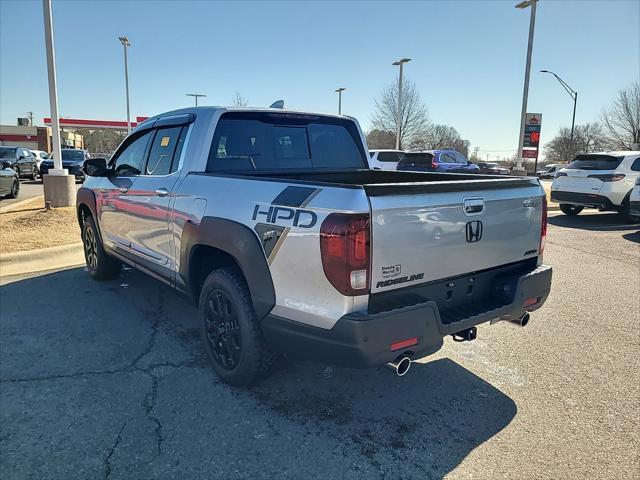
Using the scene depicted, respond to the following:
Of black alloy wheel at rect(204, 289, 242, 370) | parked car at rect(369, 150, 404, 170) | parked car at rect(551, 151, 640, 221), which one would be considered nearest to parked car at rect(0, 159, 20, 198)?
parked car at rect(369, 150, 404, 170)

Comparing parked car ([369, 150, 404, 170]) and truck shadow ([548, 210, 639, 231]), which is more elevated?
parked car ([369, 150, 404, 170])

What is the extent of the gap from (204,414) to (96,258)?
11.5ft

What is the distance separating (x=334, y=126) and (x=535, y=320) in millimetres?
2838

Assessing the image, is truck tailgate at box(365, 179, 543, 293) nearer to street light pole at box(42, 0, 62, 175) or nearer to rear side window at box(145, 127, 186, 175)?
rear side window at box(145, 127, 186, 175)

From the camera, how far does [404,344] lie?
253 centimetres

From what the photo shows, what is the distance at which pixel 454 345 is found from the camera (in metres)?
4.22

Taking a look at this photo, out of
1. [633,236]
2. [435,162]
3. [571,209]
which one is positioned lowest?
[633,236]

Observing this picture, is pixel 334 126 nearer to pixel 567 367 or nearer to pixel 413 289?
pixel 413 289

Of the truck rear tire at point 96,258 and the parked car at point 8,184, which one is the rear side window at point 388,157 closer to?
the parked car at point 8,184

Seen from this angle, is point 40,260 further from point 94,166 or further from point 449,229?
point 449,229

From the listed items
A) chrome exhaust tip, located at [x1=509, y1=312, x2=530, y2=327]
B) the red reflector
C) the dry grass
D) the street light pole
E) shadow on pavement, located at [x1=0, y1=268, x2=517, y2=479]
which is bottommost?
shadow on pavement, located at [x1=0, y1=268, x2=517, y2=479]

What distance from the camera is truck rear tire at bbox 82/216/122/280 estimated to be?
564cm

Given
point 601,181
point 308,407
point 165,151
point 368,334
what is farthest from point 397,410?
point 601,181

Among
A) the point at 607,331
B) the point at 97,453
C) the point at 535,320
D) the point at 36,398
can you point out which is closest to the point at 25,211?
the point at 36,398
